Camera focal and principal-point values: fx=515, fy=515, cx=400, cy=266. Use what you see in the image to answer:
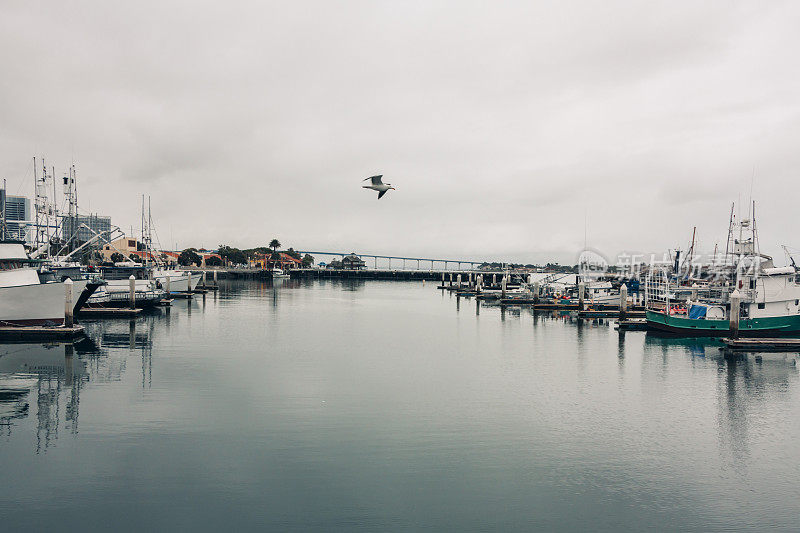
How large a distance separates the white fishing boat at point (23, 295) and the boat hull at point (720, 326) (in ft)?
179

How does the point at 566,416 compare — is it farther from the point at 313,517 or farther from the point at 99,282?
the point at 99,282

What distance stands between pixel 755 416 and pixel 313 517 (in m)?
21.4

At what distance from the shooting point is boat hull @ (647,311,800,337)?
145 feet

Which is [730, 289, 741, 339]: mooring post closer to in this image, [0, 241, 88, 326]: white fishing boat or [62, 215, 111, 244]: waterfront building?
[0, 241, 88, 326]: white fishing boat

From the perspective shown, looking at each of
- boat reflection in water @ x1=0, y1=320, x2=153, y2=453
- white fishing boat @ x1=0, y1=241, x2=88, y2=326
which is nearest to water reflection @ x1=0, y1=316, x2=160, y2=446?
boat reflection in water @ x1=0, y1=320, x2=153, y2=453

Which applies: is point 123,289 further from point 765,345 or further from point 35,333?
point 765,345

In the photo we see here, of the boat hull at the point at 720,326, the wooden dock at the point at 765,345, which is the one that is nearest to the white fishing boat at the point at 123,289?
the boat hull at the point at 720,326

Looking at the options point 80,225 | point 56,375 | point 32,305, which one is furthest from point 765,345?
point 80,225

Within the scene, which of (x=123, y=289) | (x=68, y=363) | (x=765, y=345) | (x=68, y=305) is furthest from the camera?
(x=123, y=289)

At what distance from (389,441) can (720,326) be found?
40795 millimetres

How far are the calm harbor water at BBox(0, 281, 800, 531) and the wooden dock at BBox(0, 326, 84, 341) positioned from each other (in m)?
3.20

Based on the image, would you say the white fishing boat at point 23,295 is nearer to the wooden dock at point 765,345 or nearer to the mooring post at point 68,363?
the mooring post at point 68,363

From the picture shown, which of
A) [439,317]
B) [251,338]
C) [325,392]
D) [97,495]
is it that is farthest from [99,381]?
[439,317]

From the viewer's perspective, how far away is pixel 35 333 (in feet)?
132
